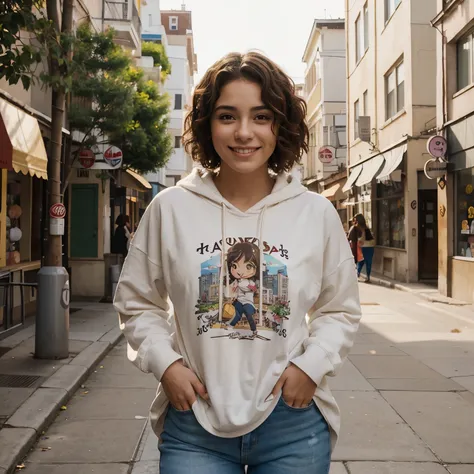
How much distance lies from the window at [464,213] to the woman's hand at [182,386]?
1266 centimetres

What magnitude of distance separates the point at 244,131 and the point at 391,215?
1909cm

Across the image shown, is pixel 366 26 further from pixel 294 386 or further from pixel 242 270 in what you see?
pixel 294 386

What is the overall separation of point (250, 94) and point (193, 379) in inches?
33.9

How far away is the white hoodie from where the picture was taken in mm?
1779

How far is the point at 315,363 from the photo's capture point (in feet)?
5.89

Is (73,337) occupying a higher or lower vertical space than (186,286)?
lower

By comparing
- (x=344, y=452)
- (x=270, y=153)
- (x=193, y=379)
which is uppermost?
(x=270, y=153)

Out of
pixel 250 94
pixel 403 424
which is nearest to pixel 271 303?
pixel 250 94

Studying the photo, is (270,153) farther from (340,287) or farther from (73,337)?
(73,337)

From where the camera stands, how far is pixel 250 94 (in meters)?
1.89

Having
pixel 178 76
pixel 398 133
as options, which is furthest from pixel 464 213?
pixel 178 76

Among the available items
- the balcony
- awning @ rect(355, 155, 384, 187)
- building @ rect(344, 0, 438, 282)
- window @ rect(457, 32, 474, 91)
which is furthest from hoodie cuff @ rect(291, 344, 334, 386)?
the balcony

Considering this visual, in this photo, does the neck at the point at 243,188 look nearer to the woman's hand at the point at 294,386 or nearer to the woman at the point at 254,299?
the woman at the point at 254,299

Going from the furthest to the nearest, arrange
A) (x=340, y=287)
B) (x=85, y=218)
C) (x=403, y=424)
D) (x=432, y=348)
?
(x=85, y=218)
(x=432, y=348)
(x=403, y=424)
(x=340, y=287)
